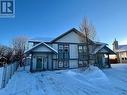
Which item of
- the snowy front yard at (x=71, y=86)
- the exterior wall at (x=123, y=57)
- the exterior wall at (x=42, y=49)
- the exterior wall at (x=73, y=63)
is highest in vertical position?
the exterior wall at (x=42, y=49)

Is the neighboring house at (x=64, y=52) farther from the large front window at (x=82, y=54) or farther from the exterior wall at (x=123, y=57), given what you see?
the exterior wall at (x=123, y=57)

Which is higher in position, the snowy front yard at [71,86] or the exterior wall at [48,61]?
the exterior wall at [48,61]

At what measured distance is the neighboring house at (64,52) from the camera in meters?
23.0

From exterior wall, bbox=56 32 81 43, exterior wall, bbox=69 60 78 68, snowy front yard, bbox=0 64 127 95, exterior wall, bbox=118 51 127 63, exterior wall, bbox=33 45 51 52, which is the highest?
exterior wall, bbox=56 32 81 43

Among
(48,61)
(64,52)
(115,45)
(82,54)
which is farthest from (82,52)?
(115,45)

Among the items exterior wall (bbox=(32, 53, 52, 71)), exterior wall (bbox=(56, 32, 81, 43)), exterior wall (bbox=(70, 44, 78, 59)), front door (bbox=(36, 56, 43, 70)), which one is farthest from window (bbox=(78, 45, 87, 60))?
front door (bbox=(36, 56, 43, 70))

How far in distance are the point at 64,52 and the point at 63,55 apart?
0.56 metres

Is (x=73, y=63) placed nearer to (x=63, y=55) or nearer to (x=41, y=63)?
(x=63, y=55)

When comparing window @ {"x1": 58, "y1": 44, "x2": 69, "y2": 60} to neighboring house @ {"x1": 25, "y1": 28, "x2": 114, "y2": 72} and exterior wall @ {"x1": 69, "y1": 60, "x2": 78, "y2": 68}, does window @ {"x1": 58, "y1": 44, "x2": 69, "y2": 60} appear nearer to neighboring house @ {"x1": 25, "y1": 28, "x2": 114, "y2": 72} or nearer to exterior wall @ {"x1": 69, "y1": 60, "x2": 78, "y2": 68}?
neighboring house @ {"x1": 25, "y1": 28, "x2": 114, "y2": 72}

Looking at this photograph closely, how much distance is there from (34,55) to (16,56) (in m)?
19.3

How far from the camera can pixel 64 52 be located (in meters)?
24.8

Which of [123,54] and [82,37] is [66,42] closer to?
[82,37]

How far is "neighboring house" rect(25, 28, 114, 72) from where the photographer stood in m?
23.0

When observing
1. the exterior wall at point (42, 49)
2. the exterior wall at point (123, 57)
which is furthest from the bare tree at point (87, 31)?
the exterior wall at point (123, 57)
